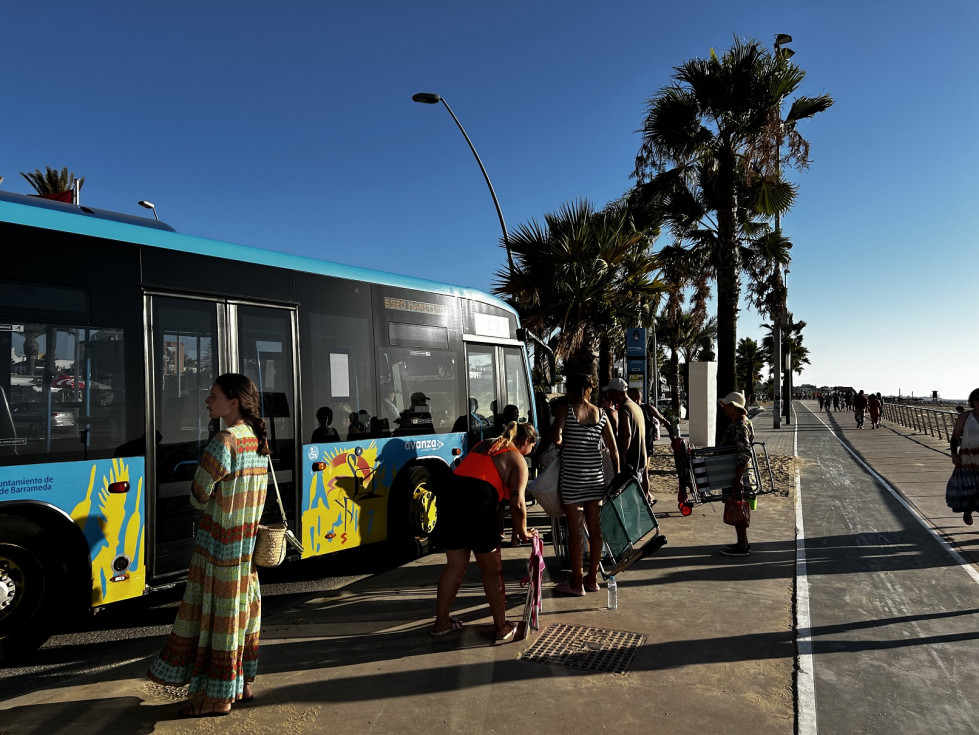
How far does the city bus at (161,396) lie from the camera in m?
4.73

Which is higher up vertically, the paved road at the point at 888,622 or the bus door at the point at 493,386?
the bus door at the point at 493,386

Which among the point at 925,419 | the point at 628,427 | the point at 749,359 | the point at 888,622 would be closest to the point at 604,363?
the point at 628,427

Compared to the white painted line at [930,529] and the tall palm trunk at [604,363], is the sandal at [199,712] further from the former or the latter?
the tall palm trunk at [604,363]

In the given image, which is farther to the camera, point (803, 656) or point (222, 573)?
point (803, 656)

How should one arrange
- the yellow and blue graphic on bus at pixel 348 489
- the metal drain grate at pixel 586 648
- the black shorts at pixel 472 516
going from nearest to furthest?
the metal drain grate at pixel 586 648
the black shorts at pixel 472 516
the yellow and blue graphic on bus at pixel 348 489

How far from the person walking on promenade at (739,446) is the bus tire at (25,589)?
6128 millimetres

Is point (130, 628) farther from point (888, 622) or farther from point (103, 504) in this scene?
point (888, 622)

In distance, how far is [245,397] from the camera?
3859 mm

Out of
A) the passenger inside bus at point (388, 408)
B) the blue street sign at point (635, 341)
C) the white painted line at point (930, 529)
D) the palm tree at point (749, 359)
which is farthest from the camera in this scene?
the palm tree at point (749, 359)

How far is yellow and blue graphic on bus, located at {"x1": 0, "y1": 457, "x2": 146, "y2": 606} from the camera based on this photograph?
4.65 metres

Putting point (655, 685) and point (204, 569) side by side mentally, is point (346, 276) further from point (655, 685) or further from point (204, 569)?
point (655, 685)

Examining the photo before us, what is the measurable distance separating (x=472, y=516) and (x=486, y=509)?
0.11m

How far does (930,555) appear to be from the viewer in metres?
7.61

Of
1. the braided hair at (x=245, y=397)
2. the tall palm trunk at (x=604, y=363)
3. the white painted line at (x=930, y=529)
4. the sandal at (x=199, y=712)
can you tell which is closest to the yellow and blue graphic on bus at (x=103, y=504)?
the sandal at (x=199, y=712)
